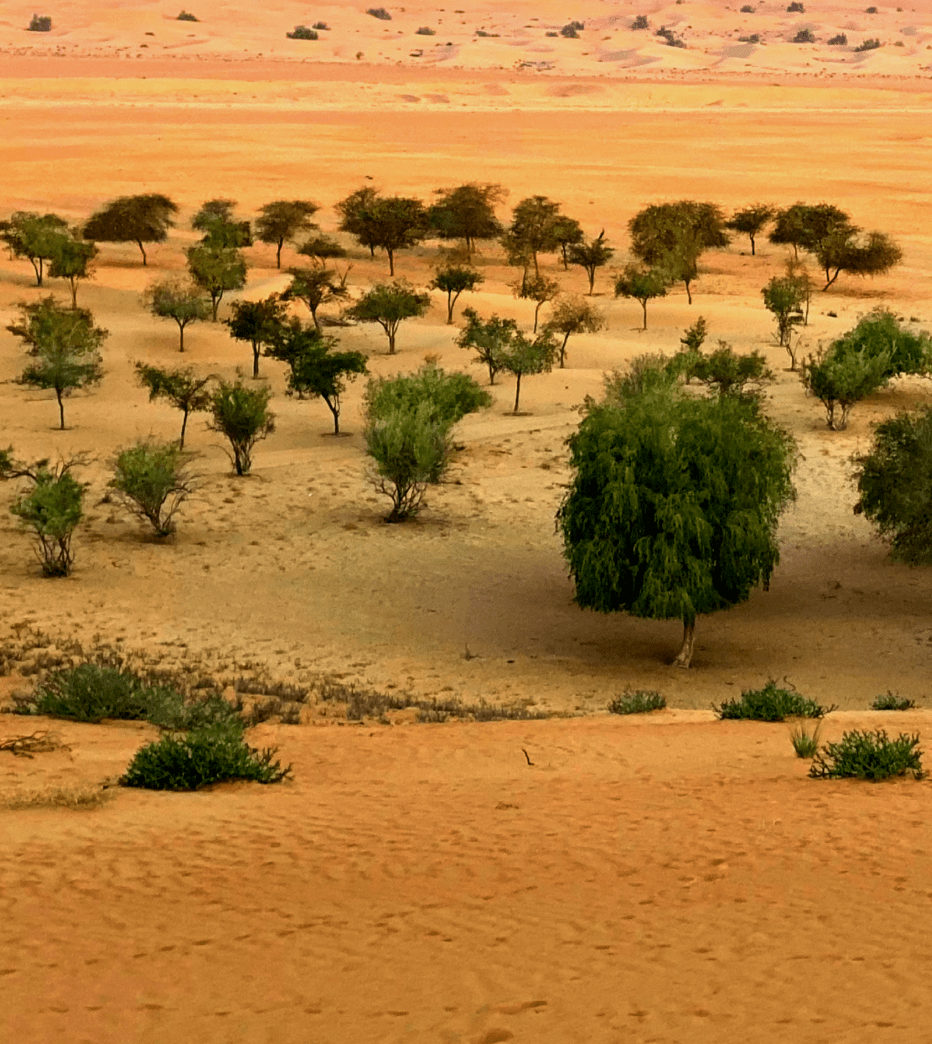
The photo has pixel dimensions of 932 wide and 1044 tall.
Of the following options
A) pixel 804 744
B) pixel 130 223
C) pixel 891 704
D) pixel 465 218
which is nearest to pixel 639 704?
pixel 891 704

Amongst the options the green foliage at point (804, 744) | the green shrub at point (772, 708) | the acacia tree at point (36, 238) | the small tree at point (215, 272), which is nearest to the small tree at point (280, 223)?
the acacia tree at point (36, 238)

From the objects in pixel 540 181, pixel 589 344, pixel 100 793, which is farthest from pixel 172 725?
pixel 540 181

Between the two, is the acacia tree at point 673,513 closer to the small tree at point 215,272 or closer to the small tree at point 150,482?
the small tree at point 150,482

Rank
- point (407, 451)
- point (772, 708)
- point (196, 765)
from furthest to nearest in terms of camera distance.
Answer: point (407, 451) → point (772, 708) → point (196, 765)

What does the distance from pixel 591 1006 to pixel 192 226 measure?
5912cm

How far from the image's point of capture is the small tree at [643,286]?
47.2m

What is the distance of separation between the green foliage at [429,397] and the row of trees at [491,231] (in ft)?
59.7

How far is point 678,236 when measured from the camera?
5641cm

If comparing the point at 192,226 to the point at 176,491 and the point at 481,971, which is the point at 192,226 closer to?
the point at 176,491

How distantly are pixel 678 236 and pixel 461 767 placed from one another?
4456 centimetres

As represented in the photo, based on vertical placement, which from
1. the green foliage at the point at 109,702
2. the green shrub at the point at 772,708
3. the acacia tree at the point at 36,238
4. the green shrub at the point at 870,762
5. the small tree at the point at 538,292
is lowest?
the green foliage at the point at 109,702

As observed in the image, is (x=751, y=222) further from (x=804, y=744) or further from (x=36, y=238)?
(x=804, y=744)

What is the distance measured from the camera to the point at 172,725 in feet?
53.5

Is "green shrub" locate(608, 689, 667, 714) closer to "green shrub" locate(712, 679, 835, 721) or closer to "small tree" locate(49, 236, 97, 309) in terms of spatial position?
"green shrub" locate(712, 679, 835, 721)
